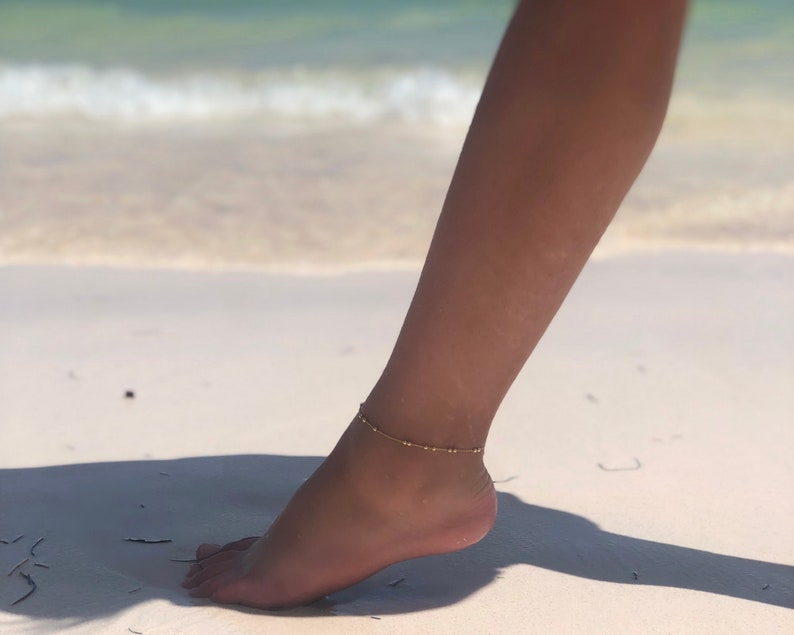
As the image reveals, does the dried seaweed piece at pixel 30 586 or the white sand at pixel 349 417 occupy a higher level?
the white sand at pixel 349 417

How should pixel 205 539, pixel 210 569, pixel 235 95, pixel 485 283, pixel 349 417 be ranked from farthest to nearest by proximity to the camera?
pixel 235 95 < pixel 349 417 < pixel 205 539 < pixel 210 569 < pixel 485 283

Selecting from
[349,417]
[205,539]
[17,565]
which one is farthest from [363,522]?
[349,417]

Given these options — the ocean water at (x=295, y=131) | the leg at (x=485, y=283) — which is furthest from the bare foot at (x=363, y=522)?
the ocean water at (x=295, y=131)

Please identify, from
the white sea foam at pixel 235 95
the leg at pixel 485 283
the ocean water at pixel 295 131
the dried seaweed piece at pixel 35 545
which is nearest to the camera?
the leg at pixel 485 283

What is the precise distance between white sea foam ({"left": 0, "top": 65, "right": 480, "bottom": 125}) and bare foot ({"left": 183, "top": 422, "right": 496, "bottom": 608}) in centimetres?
423

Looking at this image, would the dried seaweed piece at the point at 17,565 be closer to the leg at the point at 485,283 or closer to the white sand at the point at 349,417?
the white sand at the point at 349,417

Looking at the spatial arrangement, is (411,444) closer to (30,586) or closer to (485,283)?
(485,283)

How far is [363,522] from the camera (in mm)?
981

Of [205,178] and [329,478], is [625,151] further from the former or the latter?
[205,178]

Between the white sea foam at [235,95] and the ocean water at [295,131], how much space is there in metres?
0.02

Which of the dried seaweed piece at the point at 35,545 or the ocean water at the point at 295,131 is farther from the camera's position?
the ocean water at the point at 295,131

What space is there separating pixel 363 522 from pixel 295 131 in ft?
12.5

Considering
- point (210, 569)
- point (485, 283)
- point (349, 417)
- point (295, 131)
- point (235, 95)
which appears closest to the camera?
point (485, 283)

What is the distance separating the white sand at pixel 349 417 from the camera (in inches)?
39.2
